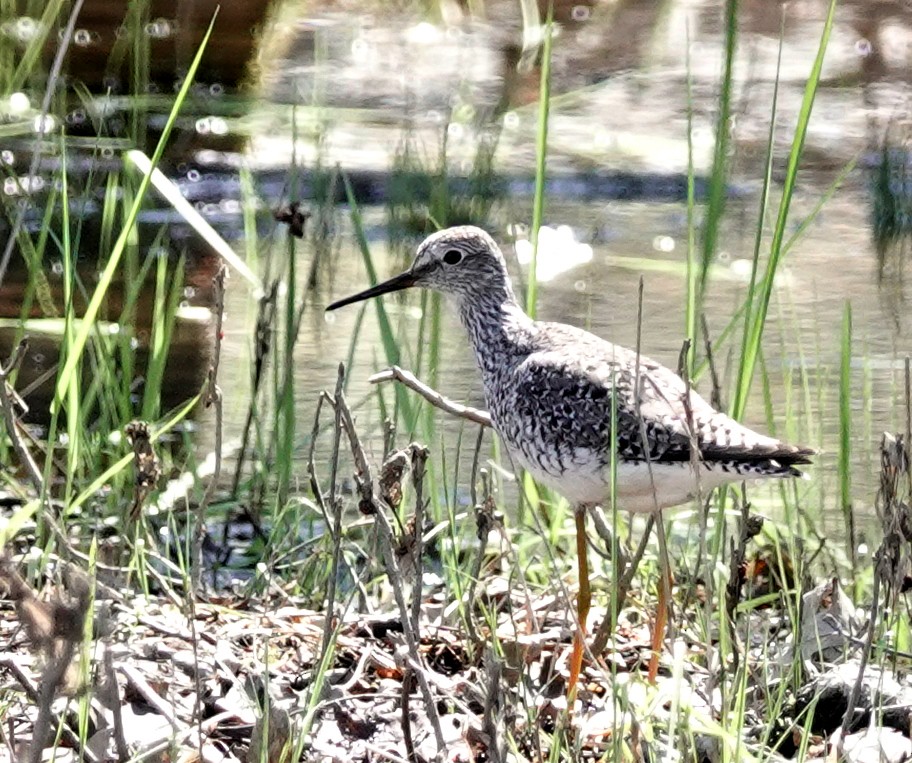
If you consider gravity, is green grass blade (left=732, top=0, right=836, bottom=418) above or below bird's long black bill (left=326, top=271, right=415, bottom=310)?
above

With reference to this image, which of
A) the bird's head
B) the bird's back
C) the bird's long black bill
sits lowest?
the bird's back

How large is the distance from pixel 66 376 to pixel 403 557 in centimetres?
102

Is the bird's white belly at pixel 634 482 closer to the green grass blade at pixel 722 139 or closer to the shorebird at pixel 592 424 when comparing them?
the shorebird at pixel 592 424

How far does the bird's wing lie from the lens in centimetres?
348

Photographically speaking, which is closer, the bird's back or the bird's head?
the bird's back

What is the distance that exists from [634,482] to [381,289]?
1053mm

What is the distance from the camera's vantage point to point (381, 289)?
14.7 ft

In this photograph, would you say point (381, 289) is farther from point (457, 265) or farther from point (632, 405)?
point (632, 405)

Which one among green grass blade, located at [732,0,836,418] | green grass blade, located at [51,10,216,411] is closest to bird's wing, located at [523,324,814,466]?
green grass blade, located at [732,0,836,418]

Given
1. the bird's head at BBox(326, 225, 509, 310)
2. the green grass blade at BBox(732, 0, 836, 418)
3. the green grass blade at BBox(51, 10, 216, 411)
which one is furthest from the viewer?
the bird's head at BBox(326, 225, 509, 310)

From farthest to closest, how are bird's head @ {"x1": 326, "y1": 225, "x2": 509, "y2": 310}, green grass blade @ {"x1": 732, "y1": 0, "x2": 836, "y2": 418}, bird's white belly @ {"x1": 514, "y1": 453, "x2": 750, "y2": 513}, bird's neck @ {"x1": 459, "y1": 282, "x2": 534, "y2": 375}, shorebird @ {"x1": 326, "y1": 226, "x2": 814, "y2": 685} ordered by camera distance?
bird's head @ {"x1": 326, "y1": 225, "x2": 509, "y2": 310} → bird's neck @ {"x1": 459, "y1": 282, "x2": 534, "y2": 375} → bird's white belly @ {"x1": 514, "y1": 453, "x2": 750, "y2": 513} → shorebird @ {"x1": 326, "y1": 226, "x2": 814, "y2": 685} → green grass blade @ {"x1": 732, "y1": 0, "x2": 836, "y2": 418}

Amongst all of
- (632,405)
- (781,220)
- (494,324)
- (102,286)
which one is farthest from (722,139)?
(102,286)

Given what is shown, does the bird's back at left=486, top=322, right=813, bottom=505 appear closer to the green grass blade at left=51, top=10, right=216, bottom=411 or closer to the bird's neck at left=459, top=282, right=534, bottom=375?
the bird's neck at left=459, top=282, right=534, bottom=375

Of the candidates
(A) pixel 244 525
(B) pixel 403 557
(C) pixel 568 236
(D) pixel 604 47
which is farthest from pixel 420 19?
(B) pixel 403 557
